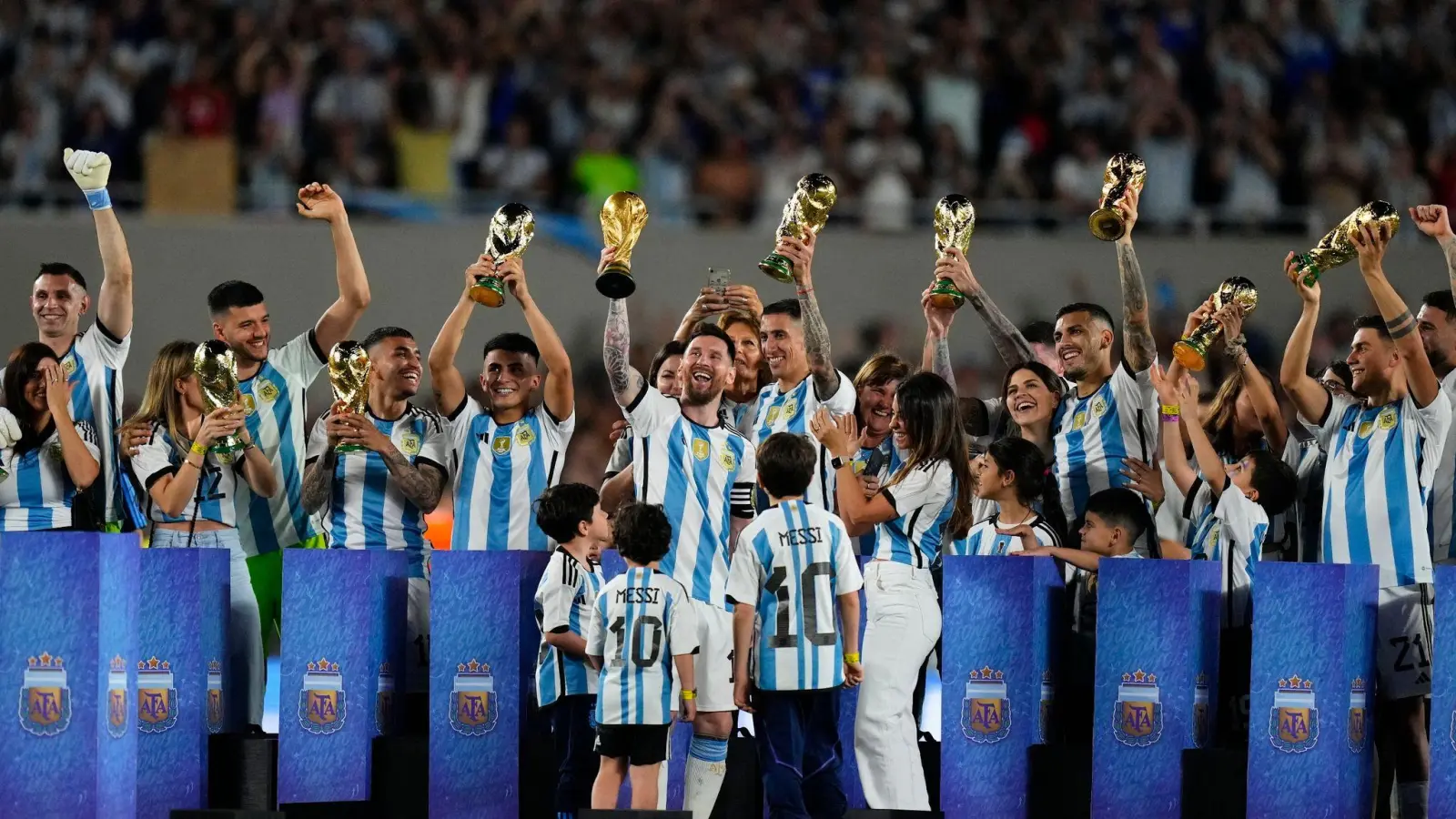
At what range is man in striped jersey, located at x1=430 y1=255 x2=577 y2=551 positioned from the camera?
7621 mm

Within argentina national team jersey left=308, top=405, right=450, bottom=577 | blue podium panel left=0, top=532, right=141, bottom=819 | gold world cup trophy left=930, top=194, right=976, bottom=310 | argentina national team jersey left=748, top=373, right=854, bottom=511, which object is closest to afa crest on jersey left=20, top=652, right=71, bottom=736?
blue podium panel left=0, top=532, right=141, bottom=819

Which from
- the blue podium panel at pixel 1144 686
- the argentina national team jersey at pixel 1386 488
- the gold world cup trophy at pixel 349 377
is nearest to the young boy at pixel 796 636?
the blue podium panel at pixel 1144 686

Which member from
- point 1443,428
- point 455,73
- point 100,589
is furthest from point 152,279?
point 1443,428

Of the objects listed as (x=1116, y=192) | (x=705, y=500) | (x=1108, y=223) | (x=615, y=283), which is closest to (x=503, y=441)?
(x=615, y=283)

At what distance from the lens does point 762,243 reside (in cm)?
1373

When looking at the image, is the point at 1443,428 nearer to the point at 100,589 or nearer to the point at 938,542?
the point at 938,542

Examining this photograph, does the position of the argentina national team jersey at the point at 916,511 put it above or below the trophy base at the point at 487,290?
below

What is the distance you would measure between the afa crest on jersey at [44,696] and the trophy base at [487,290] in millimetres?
2111

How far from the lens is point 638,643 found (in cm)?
643

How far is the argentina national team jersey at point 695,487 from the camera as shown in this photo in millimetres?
6934

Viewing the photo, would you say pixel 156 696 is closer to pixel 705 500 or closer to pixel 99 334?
pixel 99 334

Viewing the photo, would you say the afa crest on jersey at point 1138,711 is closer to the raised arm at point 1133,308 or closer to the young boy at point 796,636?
the young boy at point 796,636

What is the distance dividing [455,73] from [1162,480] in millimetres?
9030

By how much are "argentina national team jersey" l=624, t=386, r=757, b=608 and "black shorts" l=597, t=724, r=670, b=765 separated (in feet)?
1.97
